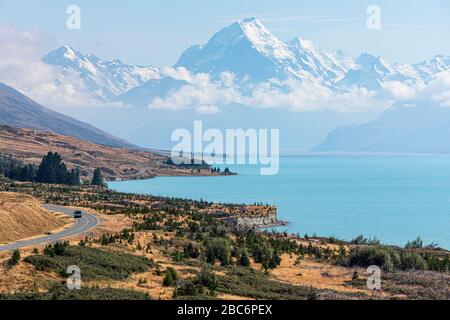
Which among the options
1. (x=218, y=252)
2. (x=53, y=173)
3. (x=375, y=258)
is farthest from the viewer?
(x=53, y=173)

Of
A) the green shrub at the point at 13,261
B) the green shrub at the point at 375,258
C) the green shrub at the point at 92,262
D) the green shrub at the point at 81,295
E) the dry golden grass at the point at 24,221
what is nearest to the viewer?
the green shrub at the point at 81,295

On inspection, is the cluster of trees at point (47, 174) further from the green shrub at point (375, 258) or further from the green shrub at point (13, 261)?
the green shrub at point (13, 261)

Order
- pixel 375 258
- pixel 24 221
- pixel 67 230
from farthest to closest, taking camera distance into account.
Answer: pixel 67 230
pixel 24 221
pixel 375 258

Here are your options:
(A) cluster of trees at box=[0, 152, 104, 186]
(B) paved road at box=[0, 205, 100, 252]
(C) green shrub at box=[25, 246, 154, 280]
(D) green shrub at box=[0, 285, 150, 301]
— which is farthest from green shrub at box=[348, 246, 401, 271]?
(A) cluster of trees at box=[0, 152, 104, 186]

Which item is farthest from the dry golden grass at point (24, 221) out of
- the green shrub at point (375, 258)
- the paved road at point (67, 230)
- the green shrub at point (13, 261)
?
the green shrub at point (375, 258)

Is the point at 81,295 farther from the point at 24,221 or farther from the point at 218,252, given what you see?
the point at 24,221

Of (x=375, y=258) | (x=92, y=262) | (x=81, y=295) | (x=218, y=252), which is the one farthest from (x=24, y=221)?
(x=81, y=295)

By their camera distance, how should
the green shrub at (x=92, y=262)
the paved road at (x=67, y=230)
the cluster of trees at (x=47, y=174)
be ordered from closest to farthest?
the green shrub at (x=92, y=262) < the paved road at (x=67, y=230) < the cluster of trees at (x=47, y=174)
